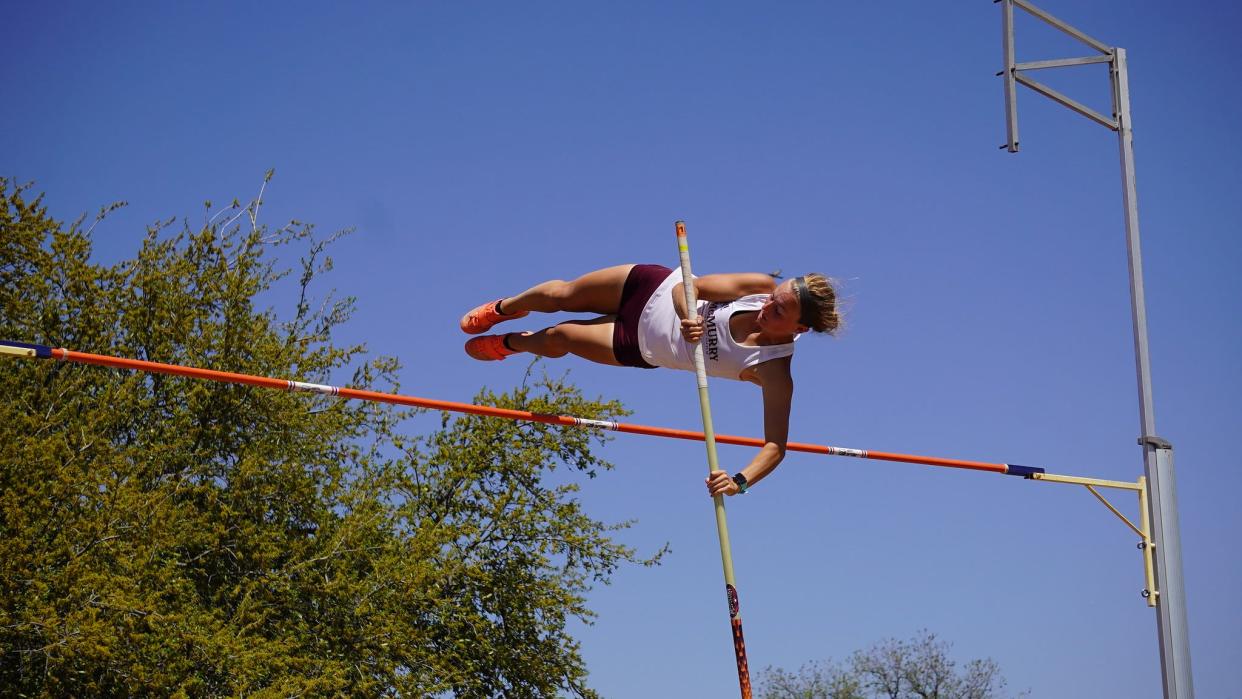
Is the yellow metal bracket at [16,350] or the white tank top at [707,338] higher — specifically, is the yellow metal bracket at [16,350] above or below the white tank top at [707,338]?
below

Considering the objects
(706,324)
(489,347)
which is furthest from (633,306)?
(489,347)

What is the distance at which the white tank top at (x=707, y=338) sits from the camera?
585cm

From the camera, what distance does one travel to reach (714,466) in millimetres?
5660

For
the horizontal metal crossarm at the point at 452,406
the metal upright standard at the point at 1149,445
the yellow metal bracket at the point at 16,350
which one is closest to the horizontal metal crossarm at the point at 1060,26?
the metal upright standard at the point at 1149,445

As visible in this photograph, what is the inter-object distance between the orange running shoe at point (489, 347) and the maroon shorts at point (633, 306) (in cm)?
67

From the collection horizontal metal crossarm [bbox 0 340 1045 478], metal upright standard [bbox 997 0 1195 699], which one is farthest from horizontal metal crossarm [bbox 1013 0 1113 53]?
horizontal metal crossarm [bbox 0 340 1045 478]

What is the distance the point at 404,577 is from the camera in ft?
49.1

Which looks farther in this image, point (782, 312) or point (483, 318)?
point (483, 318)

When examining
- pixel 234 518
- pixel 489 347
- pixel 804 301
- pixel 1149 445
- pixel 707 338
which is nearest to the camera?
pixel 804 301

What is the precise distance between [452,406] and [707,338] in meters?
1.65

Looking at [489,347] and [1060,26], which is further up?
[1060,26]

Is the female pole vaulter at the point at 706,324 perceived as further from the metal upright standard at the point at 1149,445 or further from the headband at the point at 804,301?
the metal upright standard at the point at 1149,445

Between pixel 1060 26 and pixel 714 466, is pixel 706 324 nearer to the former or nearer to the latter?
pixel 714 466

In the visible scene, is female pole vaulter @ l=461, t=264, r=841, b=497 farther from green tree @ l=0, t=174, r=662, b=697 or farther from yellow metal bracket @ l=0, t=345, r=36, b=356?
green tree @ l=0, t=174, r=662, b=697
